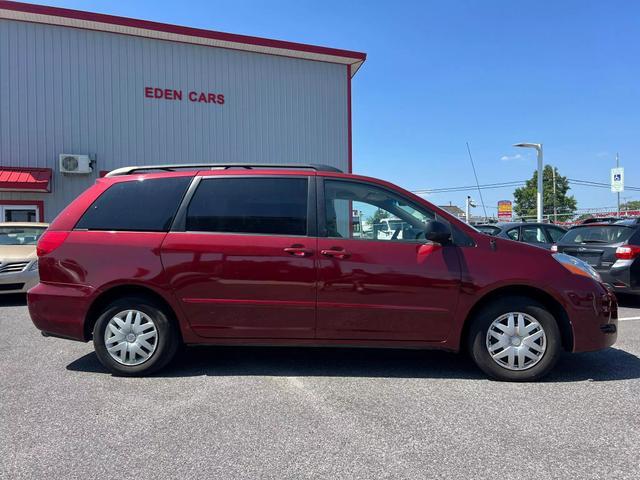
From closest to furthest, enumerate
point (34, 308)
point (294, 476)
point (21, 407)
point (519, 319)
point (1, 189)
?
point (294, 476), point (21, 407), point (519, 319), point (34, 308), point (1, 189)

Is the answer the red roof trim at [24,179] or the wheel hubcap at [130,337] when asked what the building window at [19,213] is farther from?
the wheel hubcap at [130,337]

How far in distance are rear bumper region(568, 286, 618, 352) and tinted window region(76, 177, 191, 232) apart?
3.54 m

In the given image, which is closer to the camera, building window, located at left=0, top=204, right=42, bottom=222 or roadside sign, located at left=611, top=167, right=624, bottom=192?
building window, located at left=0, top=204, right=42, bottom=222

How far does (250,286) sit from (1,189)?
13317 millimetres

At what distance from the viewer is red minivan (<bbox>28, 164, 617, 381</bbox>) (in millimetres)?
3912

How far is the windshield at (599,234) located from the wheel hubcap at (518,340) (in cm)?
458

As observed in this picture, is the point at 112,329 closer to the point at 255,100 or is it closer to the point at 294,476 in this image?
the point at 294,476

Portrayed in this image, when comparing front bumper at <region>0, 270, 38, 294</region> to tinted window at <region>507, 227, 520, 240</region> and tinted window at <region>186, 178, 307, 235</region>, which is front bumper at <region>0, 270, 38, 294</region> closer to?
tinted window at <region>186, 178, 307, 235</region>

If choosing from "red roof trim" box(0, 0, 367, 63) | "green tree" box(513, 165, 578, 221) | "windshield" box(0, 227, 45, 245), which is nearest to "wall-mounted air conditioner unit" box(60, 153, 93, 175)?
"red roof trim" box(0, 0, 367, 63)

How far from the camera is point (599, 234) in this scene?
25.6 feet

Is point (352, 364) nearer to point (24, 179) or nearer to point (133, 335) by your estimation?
point (133, 335)

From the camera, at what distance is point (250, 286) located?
3971 mm

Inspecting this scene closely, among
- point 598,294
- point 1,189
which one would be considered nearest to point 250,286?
point 598,294

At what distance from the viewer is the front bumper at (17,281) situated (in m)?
7.43
